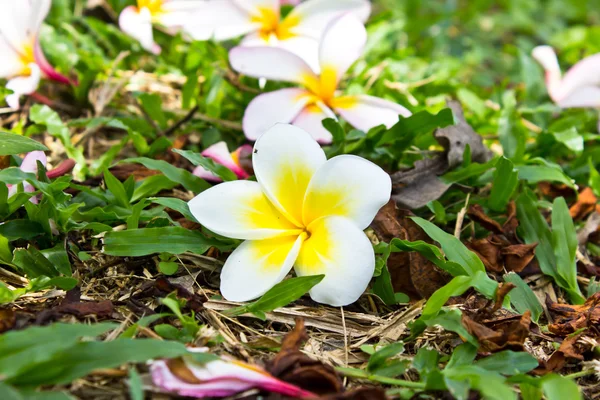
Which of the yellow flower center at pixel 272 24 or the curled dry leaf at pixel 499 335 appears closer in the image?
the curled dry leaf at pixel 499 335

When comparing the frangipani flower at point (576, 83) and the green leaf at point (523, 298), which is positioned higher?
the frangipani flower at point (576, 83)

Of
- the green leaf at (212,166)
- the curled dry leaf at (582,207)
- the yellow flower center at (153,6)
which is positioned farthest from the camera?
the yellow flower center at (153,6)

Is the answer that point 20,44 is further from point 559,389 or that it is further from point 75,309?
point 559,389

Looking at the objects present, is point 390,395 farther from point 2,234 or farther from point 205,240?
point 2,234

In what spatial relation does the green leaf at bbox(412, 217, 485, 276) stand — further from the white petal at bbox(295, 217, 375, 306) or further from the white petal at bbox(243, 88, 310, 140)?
the white petal at bbox(243, 88, 310, 140)

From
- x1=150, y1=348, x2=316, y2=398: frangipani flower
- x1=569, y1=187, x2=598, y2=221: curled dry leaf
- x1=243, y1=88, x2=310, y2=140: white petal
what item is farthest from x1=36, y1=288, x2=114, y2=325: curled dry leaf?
x1=569, y1=187, x2=598, y2=221: curled dry leaf

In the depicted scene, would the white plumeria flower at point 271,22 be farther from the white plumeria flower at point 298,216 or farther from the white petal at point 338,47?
the white plumeria flower at point 298,216

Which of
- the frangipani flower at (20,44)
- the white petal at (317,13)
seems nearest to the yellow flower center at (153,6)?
the frangipani flower at (20,44)

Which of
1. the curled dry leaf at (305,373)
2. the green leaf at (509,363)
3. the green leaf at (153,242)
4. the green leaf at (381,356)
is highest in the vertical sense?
the green leaf at (153,242)

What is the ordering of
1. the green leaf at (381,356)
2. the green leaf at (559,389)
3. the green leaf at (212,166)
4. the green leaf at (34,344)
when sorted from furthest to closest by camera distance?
the green leaf at (212,166), the green leaf at (381,356), the green leaf at (559,389), the green leaf at (34,344)
